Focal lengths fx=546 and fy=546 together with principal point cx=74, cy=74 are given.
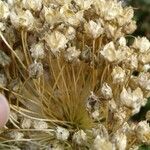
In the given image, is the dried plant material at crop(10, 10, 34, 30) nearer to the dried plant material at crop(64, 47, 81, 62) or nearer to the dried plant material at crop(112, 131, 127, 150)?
the dried plant material at crop(64, 47, 81, 62)

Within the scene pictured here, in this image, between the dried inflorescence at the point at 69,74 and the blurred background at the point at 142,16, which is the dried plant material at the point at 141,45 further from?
the blurred background at the point at 142,16

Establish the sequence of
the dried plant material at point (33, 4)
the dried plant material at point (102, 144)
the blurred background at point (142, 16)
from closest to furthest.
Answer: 1. the dried plant material at point (102, 144)
2. the dried plant material at point (33, 4)
3. the blurred background at point (142, 16)

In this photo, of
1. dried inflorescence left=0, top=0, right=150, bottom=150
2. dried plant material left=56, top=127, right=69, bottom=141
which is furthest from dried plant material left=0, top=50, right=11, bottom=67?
dried plant material left=56, top=127, right=69, bottom=141

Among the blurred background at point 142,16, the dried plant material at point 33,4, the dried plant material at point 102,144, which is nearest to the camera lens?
the dried plant material at point 102,144

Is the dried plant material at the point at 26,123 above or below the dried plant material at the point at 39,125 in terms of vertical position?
above

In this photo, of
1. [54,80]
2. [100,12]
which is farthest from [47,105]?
[100,12]

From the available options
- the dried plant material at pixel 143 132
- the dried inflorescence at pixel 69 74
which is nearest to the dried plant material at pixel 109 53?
the dried inflorescence at pixel 69 74

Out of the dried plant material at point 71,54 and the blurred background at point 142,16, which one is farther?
the blurred background at point 142,16

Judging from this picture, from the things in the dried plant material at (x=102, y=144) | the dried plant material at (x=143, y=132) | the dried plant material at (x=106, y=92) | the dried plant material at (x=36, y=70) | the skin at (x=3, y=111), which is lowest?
the dried plant material at (x=143, y=132)
